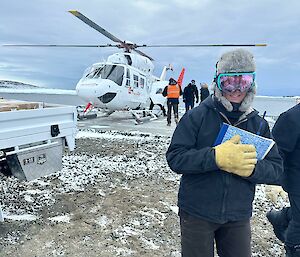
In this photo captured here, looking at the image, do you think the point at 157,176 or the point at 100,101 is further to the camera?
the point at 100,101

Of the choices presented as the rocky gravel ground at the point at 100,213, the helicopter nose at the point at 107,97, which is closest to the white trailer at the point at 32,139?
the rocky gravel ground at the point at 100,213

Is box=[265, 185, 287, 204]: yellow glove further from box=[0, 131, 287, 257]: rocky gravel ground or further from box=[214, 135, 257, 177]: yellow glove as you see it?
box=[214, 135, 257, 177]: yellow glove

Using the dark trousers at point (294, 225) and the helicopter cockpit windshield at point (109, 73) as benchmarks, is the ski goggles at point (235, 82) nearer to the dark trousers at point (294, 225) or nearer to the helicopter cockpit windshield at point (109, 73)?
the dark trousers at point (294, 225)

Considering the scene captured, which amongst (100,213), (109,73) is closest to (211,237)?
(100,213)

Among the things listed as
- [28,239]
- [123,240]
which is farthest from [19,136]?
[123,240]

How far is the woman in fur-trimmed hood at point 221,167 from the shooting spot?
1879mm

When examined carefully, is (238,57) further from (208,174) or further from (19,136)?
(19,136)

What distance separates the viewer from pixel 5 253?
3.06m

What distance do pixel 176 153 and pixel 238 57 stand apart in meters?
0.68

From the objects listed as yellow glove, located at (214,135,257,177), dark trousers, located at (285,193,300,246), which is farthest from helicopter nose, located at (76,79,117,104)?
yellow glove, located at (214,135,257,177)

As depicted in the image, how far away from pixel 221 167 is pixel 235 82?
0.51m

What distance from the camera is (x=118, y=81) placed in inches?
491

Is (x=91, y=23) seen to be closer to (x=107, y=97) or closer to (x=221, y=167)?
(x=107, y=97)

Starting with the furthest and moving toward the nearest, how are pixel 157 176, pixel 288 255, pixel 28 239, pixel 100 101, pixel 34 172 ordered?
pixel 100 101 < pixel 157 176 < pixel 34 172 < pixel 28 239 < pixel 288 255
